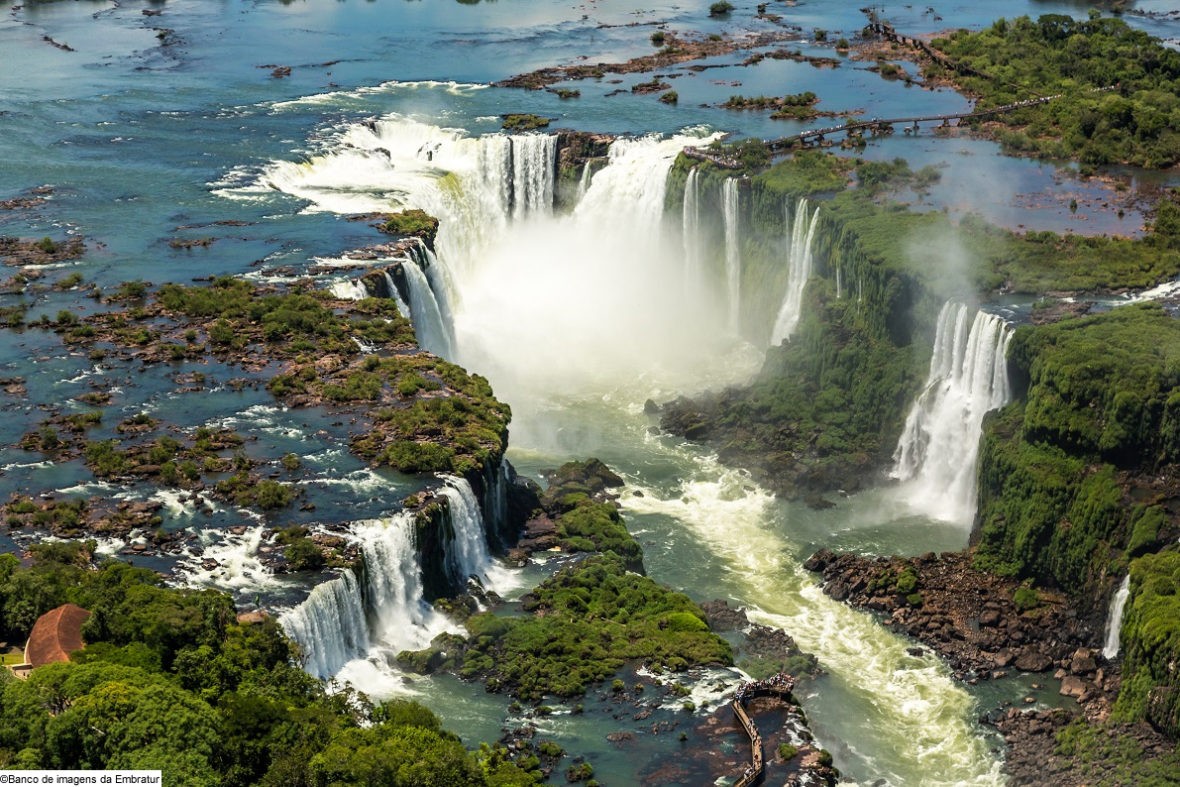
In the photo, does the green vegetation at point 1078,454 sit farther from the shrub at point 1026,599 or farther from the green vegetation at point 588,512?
the green vegetation at point 588,512

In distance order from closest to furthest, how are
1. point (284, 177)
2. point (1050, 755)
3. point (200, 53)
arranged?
point (1050, 755)
point (284, 177)
point (200, 53)

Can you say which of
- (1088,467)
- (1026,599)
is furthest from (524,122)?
(1026,599)

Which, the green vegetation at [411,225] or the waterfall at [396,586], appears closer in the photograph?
the waterfall at [396,586]

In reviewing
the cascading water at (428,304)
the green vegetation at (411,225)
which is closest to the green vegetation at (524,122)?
the green vegetation at (411,225)

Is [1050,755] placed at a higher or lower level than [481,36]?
lower

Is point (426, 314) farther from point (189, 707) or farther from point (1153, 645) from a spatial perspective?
point (1153, 645)

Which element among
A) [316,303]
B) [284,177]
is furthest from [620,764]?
[284,177]

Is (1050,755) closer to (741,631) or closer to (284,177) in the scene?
(741,631)
